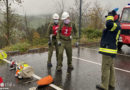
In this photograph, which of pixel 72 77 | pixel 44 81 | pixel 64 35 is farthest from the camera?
pixel 64 35

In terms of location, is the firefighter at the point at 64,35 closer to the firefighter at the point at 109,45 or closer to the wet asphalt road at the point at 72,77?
the wet asphalt road at the point at 72,77

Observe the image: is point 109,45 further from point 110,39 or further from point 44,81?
point 44,81

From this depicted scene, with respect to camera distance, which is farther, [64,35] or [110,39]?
[64,35]

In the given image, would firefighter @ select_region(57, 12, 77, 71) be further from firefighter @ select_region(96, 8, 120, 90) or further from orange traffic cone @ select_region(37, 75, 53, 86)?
firefighter @ select_region(96, 8, 120, 90)

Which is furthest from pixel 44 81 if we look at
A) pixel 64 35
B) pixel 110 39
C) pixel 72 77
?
pixel 110 39

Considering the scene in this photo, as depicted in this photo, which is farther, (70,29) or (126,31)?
(126,31)

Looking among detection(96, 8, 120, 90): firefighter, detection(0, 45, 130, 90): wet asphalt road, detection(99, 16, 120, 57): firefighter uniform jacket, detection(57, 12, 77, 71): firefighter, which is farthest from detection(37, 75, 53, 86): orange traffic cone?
detection(99, 16, 120, 57): firefighter uniform jacket

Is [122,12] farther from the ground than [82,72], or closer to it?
farther from the ground

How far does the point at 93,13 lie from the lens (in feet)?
53.7

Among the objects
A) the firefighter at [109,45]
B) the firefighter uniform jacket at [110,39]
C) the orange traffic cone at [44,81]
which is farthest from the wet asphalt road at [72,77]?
the firefighter uniform jacket at [110,39]

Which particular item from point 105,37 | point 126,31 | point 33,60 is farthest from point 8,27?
point 105,37

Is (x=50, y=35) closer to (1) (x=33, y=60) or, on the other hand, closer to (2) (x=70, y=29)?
(2) (x=70, y=29)

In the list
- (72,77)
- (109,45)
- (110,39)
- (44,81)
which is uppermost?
(110,39)

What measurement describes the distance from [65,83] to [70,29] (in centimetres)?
196
